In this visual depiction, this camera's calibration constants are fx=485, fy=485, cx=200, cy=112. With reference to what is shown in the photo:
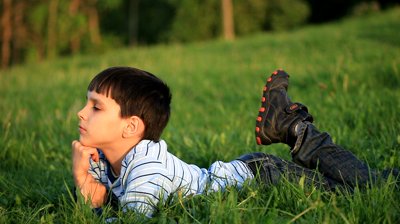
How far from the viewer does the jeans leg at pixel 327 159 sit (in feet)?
8.45

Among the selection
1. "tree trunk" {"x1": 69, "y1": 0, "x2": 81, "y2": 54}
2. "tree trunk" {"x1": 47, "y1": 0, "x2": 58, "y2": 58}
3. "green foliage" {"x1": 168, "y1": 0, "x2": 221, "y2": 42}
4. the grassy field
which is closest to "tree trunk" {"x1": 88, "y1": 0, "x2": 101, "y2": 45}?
"tree trunk" {"x1": 69, "y1": 0, "x2": 81, "y2": 54}

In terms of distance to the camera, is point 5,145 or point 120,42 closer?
point 5,145

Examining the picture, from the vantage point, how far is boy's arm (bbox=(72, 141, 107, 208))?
2645 millimetres

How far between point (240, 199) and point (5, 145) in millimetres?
2517

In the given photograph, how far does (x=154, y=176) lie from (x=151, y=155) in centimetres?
12

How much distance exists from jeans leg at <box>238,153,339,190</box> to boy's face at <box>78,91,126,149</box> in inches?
29.4

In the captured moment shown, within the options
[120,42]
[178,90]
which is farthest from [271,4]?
[178,90]

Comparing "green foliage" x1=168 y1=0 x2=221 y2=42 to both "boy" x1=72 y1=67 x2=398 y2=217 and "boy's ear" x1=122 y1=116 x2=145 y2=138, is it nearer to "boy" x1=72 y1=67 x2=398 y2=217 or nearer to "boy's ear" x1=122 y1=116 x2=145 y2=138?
"boy" x1=72 y1=67 x2=398 y2=217

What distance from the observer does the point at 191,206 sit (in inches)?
94.3

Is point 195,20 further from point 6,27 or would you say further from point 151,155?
point 151,155

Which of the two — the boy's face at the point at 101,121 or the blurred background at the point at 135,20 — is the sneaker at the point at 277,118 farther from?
the blurred background at the point at 135,20

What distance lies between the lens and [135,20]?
115ft

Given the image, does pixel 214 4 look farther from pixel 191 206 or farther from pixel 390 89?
pixel 191 206

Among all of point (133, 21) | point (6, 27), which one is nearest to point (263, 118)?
point (6, 27)
